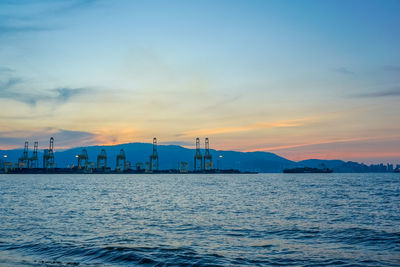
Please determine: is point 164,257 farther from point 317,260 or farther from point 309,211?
point 309,211

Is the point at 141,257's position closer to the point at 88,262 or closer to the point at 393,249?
the point at 88,262

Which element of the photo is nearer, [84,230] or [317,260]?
[317,260]

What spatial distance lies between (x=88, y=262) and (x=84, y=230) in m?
6.55

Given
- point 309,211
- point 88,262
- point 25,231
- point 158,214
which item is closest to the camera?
point 88,262

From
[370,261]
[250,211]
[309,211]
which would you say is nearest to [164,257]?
[370,261]

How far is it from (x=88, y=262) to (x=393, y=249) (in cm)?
1123

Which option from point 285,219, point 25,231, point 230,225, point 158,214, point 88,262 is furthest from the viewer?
point 158,214

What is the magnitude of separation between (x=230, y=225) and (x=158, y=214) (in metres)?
6.84

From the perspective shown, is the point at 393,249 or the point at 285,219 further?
the point at 285,219

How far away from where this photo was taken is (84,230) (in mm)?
18297

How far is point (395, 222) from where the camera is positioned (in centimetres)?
2097

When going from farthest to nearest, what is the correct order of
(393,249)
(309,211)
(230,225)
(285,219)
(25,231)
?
1. (309,211)
2. (285,219)
3. (230,225)
4. (25,231)
5. (393,249)

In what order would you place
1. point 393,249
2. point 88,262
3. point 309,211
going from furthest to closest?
point 309,211, point 393,249, point 88,262

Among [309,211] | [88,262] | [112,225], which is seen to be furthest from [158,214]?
[88,262]
